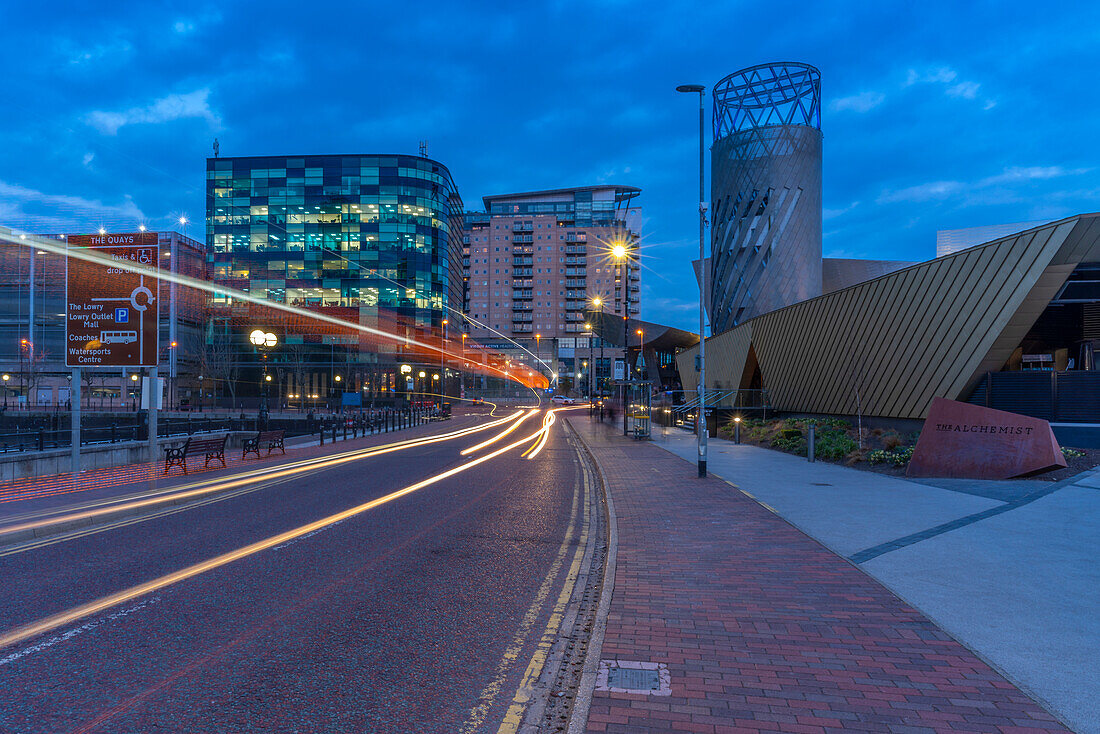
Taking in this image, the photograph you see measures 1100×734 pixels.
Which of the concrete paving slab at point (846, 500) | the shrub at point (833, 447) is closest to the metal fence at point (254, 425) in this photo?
the shrub at point (833, 447)

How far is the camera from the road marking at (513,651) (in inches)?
153

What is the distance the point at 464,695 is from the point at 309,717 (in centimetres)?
103

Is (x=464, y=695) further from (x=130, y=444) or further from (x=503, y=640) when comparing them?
(x=130, y=444)

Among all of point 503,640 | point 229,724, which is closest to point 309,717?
point 229,724

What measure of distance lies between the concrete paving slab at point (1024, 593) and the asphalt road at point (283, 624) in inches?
146

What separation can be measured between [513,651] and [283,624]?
7.33ft

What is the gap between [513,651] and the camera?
491cm

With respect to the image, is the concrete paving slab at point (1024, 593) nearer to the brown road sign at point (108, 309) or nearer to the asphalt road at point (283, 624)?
the asphalt road at point (283, 624)

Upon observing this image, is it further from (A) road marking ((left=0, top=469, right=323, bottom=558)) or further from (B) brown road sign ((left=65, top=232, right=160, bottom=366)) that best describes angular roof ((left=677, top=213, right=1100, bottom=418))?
(B) brown road sign ((left=65, top=232, right=160, bottom=366))

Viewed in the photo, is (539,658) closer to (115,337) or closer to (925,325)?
(115,337)

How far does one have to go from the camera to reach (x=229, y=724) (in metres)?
3.80

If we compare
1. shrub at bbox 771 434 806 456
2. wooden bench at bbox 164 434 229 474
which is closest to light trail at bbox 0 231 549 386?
wooden bench at bbox 164 434 229 474

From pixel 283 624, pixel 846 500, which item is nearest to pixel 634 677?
pixel 283 624

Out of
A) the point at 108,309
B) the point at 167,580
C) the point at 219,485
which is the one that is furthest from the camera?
the point at 108,309
